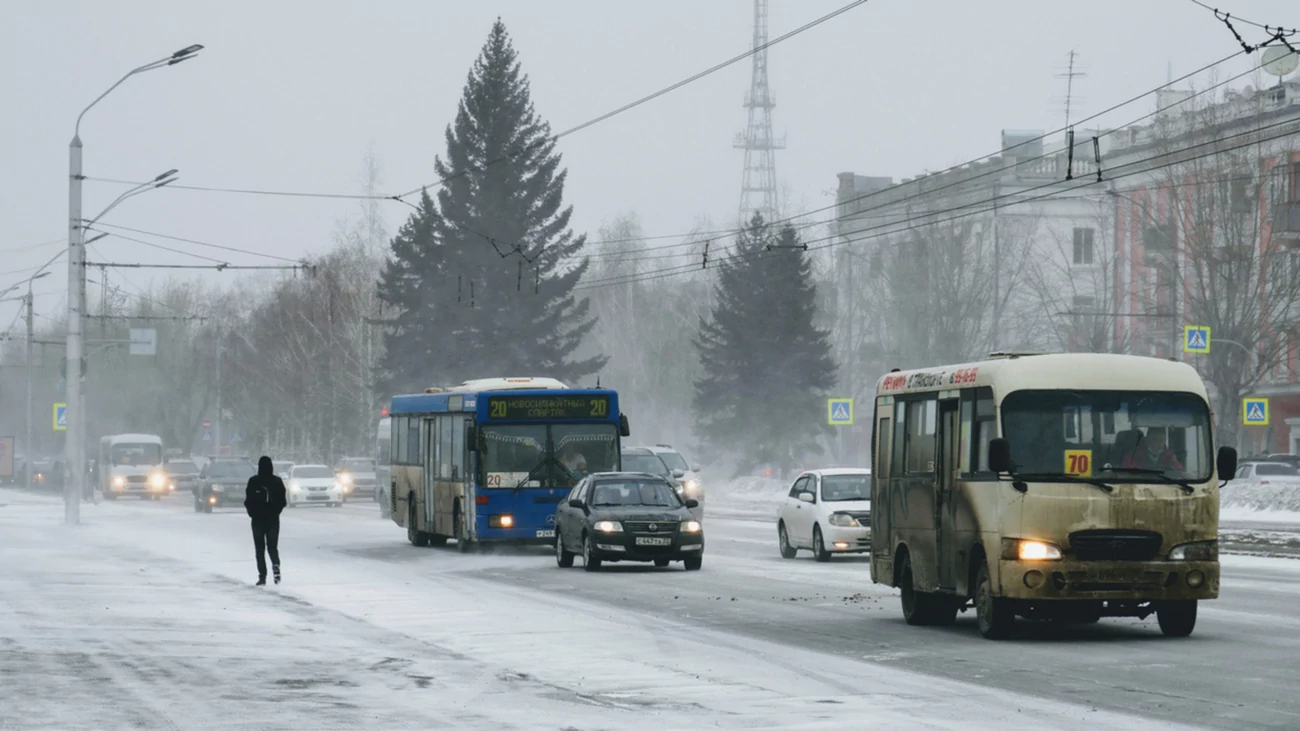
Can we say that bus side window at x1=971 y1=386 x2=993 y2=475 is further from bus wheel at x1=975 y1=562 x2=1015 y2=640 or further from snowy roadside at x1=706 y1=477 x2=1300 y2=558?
snowy roadside at x1=706 y1=477 x2=1300 y2=558

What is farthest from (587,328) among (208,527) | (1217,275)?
(208,527)

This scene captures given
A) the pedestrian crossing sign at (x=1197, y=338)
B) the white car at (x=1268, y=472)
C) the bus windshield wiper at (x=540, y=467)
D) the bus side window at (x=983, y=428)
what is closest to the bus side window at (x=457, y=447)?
the bus windshield wiper at (x=540, y=467)

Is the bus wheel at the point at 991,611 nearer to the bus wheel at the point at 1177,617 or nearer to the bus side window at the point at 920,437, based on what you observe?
the bus wheel at the point at 1177,617

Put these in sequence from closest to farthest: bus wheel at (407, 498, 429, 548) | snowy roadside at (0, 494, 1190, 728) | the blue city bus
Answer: snowy roadside at (0, 494, 1190, 728) → the blue city bus → bus wheel at (407, 498, 429, 548)

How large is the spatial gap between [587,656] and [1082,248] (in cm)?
8651

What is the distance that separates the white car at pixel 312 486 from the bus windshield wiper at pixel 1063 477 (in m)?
A: 52.7

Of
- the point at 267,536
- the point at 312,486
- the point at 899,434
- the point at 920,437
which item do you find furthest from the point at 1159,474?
the point at 312,486

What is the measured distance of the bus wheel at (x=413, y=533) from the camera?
38.0m

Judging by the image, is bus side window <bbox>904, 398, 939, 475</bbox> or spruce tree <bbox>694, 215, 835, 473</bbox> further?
spruce tree <bbox>694, 215, 835, 473</bbox>

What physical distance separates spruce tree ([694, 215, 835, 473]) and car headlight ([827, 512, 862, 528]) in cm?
5158

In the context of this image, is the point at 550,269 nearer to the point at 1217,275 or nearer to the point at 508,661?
the point at 1217,275

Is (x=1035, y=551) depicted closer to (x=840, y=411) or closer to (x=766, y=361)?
(x=840, y=411)

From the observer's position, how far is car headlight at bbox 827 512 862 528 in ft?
104

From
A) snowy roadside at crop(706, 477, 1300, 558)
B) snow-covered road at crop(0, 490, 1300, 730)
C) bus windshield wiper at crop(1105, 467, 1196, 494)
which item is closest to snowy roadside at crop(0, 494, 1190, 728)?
snow-covered road at crop(0, 490, 1300, 730)
